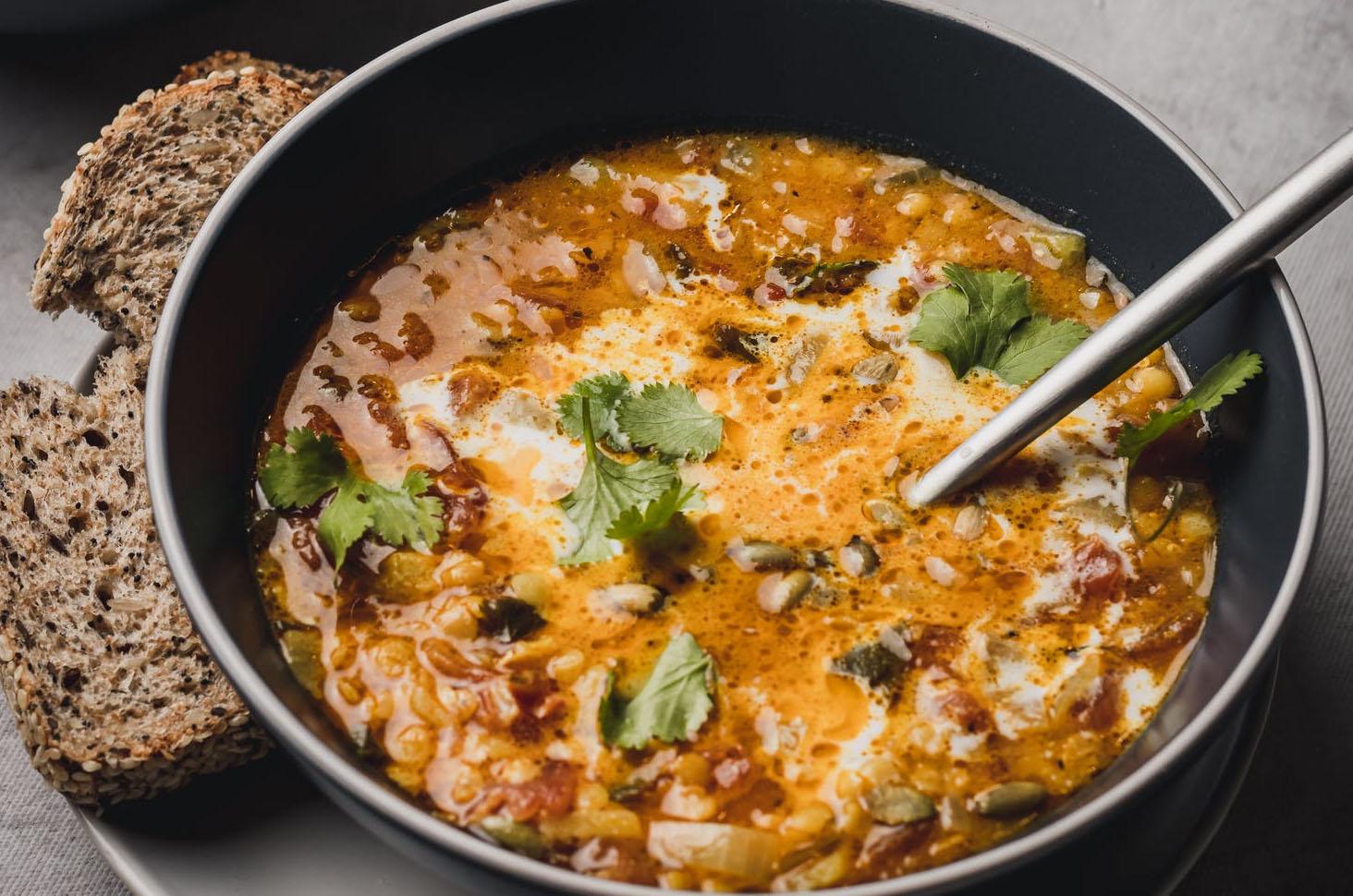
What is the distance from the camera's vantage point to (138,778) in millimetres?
2732

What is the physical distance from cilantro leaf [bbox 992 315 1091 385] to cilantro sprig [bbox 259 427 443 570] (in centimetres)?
120

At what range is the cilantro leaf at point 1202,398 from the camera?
8.56 ft

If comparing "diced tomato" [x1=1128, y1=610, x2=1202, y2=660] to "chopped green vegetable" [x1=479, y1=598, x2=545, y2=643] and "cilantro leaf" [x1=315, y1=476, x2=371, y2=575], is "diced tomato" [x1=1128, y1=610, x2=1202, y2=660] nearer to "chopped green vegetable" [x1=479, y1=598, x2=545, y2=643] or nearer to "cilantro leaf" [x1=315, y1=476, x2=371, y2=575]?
"chopped green vegetable" [x1=479, y1=598, x2=545, y2=643]

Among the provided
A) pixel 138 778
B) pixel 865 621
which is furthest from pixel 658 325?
pixel 138 778

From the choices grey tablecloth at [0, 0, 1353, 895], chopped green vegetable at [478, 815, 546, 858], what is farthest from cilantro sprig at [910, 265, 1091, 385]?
chopped green vegetable at [478, 815, 546, 858]

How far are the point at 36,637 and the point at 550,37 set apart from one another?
1.72m

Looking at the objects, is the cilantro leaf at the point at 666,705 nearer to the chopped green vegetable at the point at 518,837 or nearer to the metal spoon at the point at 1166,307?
the chopped green vegetable at the point at 518,837

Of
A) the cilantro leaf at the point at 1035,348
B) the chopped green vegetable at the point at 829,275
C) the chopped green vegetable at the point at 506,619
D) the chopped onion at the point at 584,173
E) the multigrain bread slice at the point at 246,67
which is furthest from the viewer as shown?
the multigrain bread slice at the point at 246,67

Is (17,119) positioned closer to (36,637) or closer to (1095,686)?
(36,637)

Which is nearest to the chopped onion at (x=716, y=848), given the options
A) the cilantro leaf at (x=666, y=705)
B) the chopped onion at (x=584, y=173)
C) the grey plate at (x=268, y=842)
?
the cilantro leaf at (x=666, y=705)

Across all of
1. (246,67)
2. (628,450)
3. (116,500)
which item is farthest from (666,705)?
(246,67)

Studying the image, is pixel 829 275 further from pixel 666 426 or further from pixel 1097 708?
pixel 1097 708

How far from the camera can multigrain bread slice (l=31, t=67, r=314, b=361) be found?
331 cm

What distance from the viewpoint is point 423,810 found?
242 centimetres
